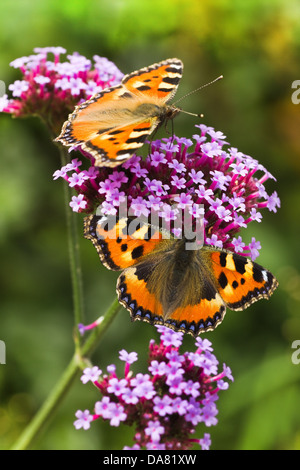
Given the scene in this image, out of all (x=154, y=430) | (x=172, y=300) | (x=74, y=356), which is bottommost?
(x=154, y=430)

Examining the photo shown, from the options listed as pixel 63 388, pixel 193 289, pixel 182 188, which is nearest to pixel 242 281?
pixel 193 289

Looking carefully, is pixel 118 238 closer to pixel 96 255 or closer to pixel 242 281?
pixel 242 281

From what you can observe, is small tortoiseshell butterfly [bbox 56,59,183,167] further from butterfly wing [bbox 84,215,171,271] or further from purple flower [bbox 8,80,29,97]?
purple flower [bbox 8,80,29,97]

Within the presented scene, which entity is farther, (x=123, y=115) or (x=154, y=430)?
(x=123, y=115)

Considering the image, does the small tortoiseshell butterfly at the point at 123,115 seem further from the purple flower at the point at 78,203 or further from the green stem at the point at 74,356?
the green stem at the point at 74,356

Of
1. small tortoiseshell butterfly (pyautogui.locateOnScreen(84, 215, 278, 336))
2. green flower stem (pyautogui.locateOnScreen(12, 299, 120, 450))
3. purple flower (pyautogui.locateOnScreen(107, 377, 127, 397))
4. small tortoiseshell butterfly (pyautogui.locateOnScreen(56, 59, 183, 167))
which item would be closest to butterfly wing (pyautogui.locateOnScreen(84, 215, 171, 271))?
small tortoiseshell butterfly (pyautogui.locateOnScreen(84, 215, 278, 336))

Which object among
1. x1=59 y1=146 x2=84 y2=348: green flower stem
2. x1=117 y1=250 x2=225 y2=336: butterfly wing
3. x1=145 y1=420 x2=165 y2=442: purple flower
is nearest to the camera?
x1=145 y1=420 x2=165 y2=442: purple flower

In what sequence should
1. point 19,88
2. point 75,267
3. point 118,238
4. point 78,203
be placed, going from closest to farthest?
point 118,238
point 78,203
point 75,267
point 19,88
